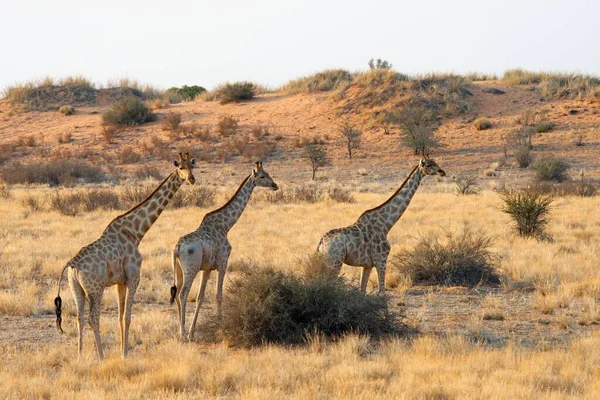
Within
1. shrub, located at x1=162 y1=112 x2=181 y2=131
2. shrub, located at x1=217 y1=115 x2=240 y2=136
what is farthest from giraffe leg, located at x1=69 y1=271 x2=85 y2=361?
shrub, located at x1=162 y1=112 x2=181 y2=131

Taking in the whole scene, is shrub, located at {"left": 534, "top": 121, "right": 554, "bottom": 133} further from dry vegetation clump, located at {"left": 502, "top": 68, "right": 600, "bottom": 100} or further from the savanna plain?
dry vegetation clump, located at {"left": 502, "top": 68, "right": 600, "bottom": 100}

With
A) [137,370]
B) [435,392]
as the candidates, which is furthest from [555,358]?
[137,370]

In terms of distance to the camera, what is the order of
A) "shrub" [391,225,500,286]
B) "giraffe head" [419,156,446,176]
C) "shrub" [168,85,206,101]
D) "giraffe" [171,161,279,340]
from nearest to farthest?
"giraffe" [171,161,279,340] → "giraffe head" [419,156,446,176] → "shrub" [391,225,500,286] → "shrub" [168,85,206,101]

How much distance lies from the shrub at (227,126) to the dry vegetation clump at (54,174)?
33.7 feet

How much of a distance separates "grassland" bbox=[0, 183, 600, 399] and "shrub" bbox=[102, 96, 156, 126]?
31496mm

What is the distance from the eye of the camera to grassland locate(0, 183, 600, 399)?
7188 millimetres

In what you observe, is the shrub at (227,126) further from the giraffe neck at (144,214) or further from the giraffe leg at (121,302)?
the giraffe leg at (121,302)

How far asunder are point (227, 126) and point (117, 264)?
123 feet

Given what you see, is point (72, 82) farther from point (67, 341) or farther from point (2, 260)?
point (67, 341)

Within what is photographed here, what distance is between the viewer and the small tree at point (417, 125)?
39.5 metres

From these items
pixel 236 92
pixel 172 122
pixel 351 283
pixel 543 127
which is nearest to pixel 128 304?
pixel 351 283

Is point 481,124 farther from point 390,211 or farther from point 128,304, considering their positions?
point 128,304

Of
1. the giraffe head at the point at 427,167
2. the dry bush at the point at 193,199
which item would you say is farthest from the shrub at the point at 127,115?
the giraffe head at the point at 427,167

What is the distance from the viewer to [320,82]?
53.4 m
